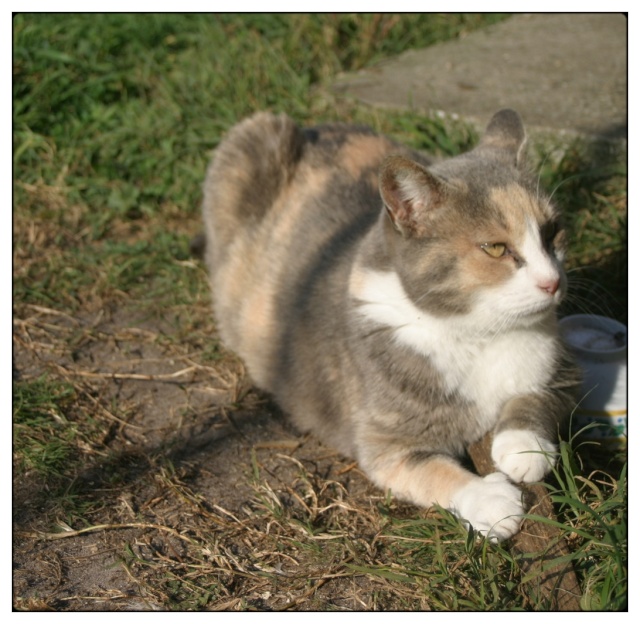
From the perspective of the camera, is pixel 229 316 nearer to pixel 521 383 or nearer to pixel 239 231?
pixel 239 231

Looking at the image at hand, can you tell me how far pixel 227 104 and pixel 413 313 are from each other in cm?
301

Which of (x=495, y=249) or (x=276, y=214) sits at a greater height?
(x=495, y=249)

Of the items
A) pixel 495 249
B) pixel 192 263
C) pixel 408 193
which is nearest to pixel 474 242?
pixel 495 249

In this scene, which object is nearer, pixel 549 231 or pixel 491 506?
pixel 491 506

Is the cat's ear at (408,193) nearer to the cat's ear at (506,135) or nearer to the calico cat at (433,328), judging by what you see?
the calico cat at (433,328)

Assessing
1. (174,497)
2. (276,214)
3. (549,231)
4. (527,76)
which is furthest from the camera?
(527,76)

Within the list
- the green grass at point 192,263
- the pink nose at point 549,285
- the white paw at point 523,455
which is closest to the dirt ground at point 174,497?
the green grass at point 192,263

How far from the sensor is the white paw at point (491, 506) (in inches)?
110

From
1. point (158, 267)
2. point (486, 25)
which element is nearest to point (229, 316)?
point (158, 267)

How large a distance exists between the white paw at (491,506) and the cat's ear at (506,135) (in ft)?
4.02

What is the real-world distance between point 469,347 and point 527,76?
3.06 m

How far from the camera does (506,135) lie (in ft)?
11.3

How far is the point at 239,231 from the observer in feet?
14.5

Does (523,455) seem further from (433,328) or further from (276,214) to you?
(276,214)
